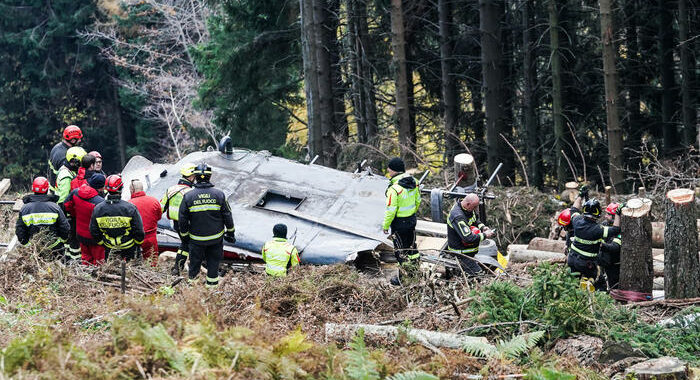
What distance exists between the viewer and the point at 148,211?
11.5m

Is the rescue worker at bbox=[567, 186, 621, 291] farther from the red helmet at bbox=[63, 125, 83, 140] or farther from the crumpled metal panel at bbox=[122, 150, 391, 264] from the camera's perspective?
the red helmet at bbox=[63, 125, 83, 140]

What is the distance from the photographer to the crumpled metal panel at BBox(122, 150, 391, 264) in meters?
11.8

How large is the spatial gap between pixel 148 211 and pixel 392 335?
507 centimetres

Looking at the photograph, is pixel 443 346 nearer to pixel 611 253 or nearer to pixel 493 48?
pixel 611 253

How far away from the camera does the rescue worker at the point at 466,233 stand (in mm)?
10492

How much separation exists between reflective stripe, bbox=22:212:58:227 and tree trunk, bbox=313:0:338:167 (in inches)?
456

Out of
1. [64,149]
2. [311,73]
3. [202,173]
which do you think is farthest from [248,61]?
[202,173]

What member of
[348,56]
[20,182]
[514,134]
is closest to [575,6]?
[514,134]

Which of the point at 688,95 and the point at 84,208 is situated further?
the point at 688,95

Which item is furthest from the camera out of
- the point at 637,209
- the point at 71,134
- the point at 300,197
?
the point at 300,197

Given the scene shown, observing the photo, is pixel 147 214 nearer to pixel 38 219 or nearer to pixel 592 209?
pixel 38 219

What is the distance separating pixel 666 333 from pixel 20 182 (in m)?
35.5

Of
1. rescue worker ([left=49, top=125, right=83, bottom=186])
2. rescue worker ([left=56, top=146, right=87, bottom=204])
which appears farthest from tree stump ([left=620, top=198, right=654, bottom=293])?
rescue worker ([left=49, top=125, right=83, bottom=186])

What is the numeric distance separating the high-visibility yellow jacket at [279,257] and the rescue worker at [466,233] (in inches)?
75.5
